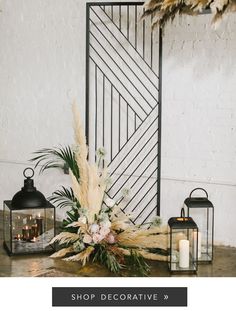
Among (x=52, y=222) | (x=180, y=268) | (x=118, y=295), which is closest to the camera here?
(x=118, y=295)

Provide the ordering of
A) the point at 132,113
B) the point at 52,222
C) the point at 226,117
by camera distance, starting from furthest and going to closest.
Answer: the point at 132,113 < the point at 226,117 < the point at 52,222

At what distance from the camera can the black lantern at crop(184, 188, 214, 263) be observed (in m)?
3.33

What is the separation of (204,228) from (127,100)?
1.11 meters

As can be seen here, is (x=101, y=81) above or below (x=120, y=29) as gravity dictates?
below

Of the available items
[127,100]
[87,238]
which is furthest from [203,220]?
[127,100]

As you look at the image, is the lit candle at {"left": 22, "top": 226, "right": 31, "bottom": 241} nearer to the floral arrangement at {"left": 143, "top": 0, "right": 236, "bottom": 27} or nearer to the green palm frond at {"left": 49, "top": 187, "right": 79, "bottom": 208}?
the green palm frond at {"left": 49, "top": 187, "right": 79, "bottom": 208}

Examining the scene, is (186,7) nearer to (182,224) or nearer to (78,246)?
(182,224)

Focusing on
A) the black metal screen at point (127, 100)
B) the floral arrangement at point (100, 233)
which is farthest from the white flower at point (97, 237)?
the black metal screen at point (127, 100)

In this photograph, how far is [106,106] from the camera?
4.21m

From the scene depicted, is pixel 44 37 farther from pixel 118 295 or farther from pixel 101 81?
pixel 118 295

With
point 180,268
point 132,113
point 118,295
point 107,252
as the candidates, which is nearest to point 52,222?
point 107,252

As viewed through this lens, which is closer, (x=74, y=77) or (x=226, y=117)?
(x=226, y=117)

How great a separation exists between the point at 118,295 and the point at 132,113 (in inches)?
123

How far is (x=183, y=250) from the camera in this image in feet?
10.0
